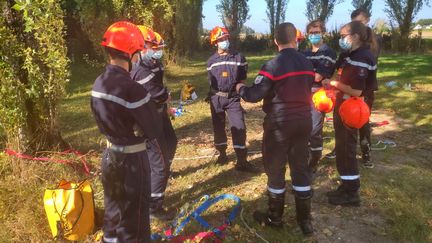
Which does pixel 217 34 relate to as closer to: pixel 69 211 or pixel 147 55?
pixel 147 55

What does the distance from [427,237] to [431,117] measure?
6035mm

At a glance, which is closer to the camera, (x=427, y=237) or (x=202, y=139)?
(x=427, y=237)

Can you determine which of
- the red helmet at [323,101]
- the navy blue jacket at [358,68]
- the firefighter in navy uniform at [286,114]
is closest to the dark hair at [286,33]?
the firefighter in navy uniform at [286,114]

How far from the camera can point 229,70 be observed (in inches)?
227

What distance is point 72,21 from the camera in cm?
2047

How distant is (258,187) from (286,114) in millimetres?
1856

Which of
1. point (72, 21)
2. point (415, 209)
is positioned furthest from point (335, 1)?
point (415, 209)

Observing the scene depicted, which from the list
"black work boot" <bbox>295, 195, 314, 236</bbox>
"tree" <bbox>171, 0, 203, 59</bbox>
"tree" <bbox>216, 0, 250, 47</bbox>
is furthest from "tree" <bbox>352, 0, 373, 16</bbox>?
"black work boot" <bbox>295, 195, 314, 236</bbox>

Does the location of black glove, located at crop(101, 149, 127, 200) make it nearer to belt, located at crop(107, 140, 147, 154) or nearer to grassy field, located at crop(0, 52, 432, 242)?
belt, located at crop(107, 140, 147, 154)

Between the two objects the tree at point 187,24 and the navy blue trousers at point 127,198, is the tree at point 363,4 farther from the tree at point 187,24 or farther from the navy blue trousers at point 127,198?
the navy blue trousers at point 127,198

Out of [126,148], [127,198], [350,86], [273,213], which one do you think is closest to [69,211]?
[127,198]

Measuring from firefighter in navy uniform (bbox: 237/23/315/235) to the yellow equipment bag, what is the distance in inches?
79.9

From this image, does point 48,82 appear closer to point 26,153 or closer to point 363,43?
point 26,153

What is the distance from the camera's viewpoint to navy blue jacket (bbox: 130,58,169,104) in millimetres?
4703
